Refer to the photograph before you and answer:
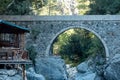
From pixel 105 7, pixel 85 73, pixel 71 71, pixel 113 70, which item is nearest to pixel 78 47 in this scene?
pixel 71 71

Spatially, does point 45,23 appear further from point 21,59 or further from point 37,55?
point 21,59

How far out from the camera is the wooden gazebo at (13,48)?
19969 millimetres

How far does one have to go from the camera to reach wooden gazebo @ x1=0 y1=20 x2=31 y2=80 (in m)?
20.0

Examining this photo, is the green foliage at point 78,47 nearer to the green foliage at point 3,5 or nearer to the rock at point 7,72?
the green foliage at point 3,5

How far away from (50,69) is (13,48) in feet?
24.2

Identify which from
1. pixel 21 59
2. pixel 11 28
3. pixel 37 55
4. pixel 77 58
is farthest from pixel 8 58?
pixel 77 58

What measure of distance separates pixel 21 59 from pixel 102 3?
1539cm

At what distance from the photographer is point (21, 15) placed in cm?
2891

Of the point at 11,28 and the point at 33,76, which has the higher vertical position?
the point at 11,28

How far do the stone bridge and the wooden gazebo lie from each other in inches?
241

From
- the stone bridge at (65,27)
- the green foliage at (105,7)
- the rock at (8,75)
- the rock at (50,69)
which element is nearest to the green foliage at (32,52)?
the stone bridge at (65,27)

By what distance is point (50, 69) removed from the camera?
27406 mm

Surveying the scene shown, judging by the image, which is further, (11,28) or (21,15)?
(21,15)

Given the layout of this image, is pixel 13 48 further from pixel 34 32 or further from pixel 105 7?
pixel 105 7
